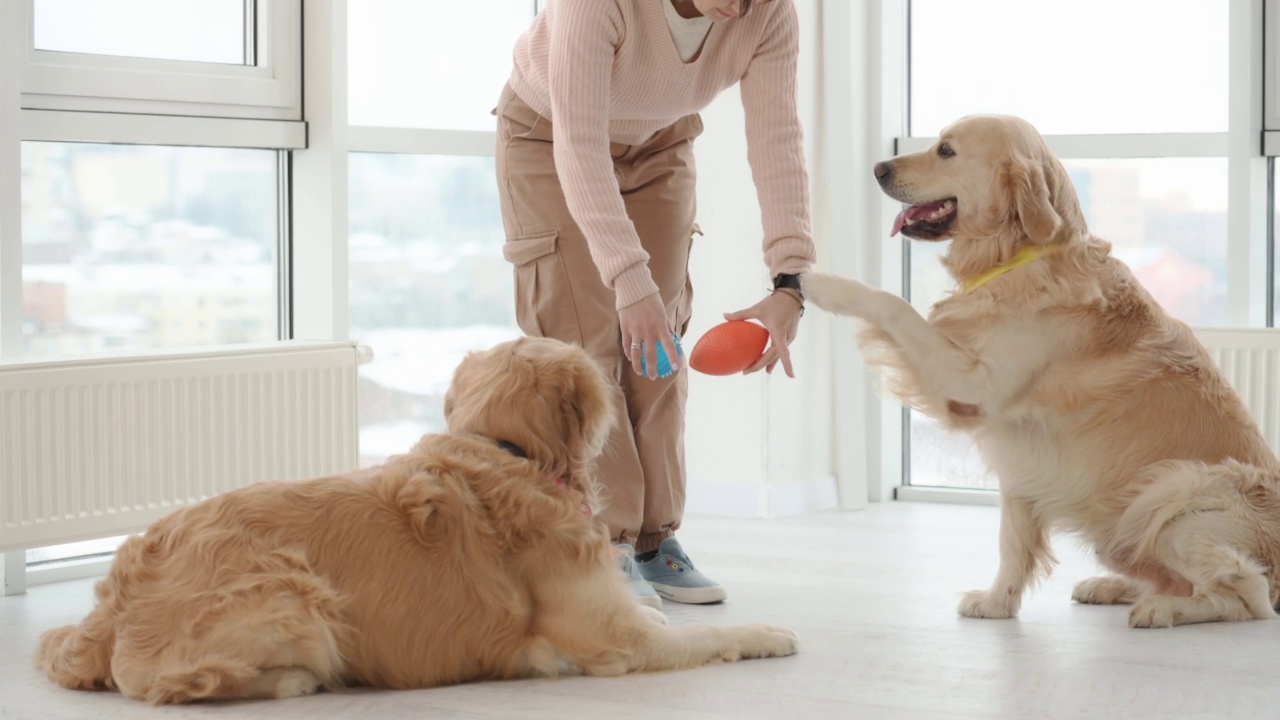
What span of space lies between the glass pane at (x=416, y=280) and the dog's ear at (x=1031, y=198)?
183cm

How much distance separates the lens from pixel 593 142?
258 cm

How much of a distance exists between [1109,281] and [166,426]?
82.9 inches

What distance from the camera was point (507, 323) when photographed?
15.0 feet

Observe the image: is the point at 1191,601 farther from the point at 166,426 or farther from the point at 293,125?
the point at 293,125

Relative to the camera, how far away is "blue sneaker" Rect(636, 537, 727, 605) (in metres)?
2.97

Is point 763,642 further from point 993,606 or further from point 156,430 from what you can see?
point 156,430

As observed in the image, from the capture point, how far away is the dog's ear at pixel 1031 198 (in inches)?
107

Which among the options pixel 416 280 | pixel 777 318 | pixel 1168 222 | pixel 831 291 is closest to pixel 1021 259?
pixel 831 291

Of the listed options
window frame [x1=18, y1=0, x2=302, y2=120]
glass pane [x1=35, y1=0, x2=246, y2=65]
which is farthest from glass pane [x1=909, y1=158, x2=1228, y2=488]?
glass pane [x1=35, y1=0, x2=246, y2=65]

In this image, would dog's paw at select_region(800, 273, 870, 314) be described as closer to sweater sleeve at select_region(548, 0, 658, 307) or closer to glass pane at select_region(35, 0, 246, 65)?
sweater sleeve at select_region(548, 0, 658, 307)

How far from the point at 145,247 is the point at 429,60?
3.57 feet

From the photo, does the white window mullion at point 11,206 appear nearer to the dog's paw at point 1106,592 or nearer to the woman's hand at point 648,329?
the woman's hand at point 648,329

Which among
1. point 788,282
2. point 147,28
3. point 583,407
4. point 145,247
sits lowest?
point 583,407

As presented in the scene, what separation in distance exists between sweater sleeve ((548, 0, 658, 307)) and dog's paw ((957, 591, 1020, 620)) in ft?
3.02
